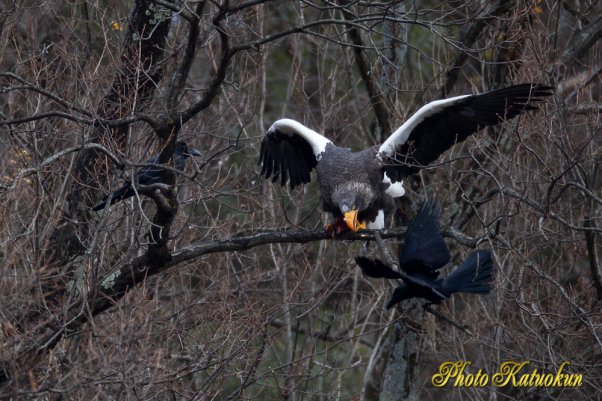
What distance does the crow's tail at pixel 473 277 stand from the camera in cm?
475

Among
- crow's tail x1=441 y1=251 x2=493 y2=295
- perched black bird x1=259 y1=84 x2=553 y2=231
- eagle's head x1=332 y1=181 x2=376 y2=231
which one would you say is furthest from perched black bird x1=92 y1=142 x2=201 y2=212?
crow's tail x1=441 y1=251 x2=493 y2=295

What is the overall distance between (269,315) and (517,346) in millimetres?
2043

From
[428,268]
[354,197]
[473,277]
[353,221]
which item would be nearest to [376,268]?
[428,268]

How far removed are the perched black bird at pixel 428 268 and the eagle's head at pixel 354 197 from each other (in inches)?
42.0

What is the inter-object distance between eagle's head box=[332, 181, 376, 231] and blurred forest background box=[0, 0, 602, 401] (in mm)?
366

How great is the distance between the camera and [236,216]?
24.5 ft

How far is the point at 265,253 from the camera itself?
7.89 m

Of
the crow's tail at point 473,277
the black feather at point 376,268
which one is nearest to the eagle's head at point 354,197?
the crow's tail at point 473,277

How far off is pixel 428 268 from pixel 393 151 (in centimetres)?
184

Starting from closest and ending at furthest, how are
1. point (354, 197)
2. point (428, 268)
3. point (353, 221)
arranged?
point (428, 268) < point (353, 221) < point (354, 197)

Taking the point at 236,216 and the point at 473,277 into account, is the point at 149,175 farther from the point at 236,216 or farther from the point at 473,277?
the point at 473,277

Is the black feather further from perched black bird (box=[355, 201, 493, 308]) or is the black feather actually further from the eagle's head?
the eagle's head

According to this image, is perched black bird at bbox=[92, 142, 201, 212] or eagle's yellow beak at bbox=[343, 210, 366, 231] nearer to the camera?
perched black bird at bbox=[92, 142, 201, 212]

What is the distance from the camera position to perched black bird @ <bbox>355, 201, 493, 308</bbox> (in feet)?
15.1
